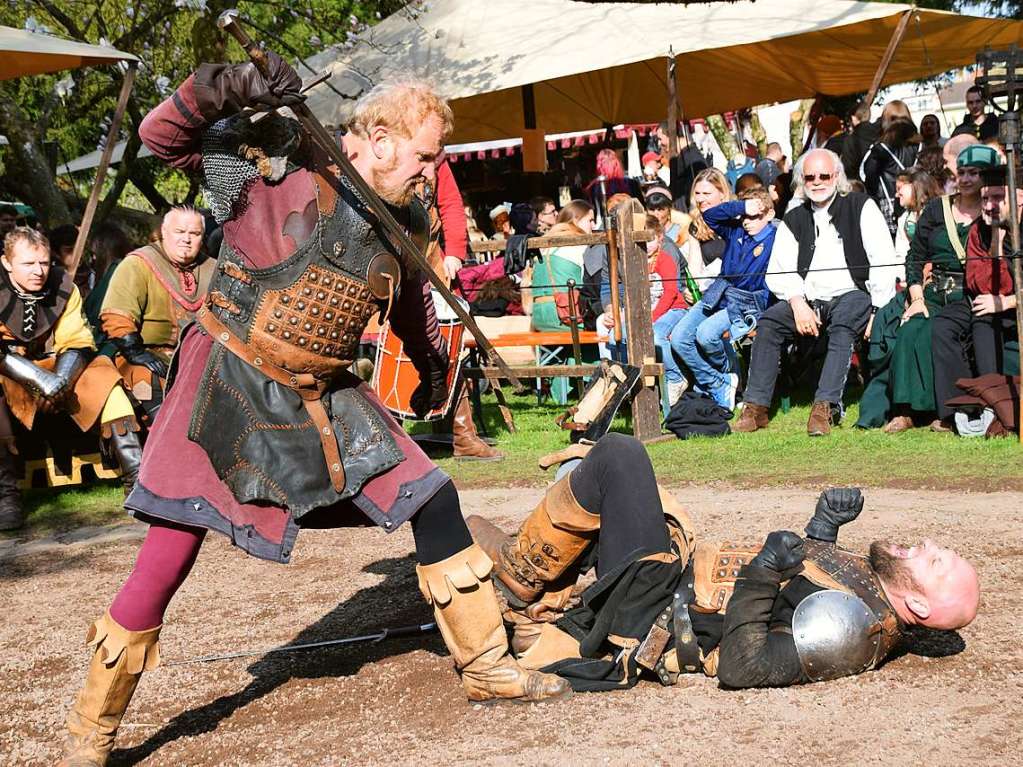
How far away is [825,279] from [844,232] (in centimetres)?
34

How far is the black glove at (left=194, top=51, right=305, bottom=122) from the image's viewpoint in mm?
2920

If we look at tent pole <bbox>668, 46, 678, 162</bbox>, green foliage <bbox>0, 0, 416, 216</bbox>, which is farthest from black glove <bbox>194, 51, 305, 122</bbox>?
green foliage <bbox>0, 0, 416, 216</bbox>

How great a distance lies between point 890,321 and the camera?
805 centimetres

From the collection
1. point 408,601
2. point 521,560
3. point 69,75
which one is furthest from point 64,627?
point 69,75

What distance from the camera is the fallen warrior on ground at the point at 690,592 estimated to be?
336cm

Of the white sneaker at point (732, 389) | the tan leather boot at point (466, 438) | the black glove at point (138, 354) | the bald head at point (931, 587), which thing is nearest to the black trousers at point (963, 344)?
the white sneaker at point (732, 389)

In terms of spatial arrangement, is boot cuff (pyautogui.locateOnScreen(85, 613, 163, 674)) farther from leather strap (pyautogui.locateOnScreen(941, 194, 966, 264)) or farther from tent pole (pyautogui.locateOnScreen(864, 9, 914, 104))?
tent pole (pyautogui.locateOnScreen(864, 9, 914, 104))

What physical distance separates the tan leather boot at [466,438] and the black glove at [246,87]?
197 inches

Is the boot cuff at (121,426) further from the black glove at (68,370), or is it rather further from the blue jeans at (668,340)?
the blue jeans at (668,340)

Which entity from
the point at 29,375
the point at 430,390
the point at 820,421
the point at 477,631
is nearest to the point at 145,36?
the point at 29,375

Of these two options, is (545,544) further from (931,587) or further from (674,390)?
(674,390)

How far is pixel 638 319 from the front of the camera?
26.3 ft

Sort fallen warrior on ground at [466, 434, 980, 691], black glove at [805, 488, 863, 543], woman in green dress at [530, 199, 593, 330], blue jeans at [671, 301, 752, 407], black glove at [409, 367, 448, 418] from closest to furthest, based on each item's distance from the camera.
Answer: fallen warrior on ground at [466, 434, 980, 691] < black glove at [805, 488, 863, 543] < black glove at [409, 367, 448, 418] < blue jeans at [671, 301, 752, 407] < woman in green dress at [530, 199, 593, 330]

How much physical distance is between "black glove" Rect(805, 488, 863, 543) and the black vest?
4596 mm
